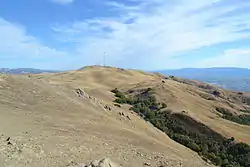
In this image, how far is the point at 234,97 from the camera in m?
131

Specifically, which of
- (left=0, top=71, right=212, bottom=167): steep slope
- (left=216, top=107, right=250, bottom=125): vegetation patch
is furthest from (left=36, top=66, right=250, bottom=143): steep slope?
(left=0, top=71, right=212, bottom=167): steep slope

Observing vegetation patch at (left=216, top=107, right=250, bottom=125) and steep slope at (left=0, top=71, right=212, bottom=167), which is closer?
steep slope at (left=0, top=71, right=212, bottom=167)

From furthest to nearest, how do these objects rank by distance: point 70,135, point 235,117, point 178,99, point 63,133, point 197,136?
point 235,117
point 178,99
point 197,136
point 63,133
point 70,135

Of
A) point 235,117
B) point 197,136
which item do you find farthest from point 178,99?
point 197,136

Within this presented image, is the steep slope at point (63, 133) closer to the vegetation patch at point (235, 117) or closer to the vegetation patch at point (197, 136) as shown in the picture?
the vegetation patch at point (197, 136)

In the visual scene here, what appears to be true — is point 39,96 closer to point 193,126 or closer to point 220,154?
point 220,154

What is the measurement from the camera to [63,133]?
24297mm

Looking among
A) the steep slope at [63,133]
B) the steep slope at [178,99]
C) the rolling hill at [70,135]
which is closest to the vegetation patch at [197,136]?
the rolling hill at [70,135]

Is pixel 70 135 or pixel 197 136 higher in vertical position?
pixel 70 135

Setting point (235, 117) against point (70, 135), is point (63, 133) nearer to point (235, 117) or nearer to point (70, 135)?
point (70, 135)

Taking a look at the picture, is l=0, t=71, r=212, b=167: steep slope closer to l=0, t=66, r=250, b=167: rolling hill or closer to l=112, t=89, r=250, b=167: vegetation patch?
l=0, t=66, r=250, b=167: rolling hill

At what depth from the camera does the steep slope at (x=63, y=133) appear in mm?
20000

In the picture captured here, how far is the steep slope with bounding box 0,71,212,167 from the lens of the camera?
20.0 m

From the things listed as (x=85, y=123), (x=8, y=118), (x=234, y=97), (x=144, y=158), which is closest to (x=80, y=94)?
(x=85, y=123)
